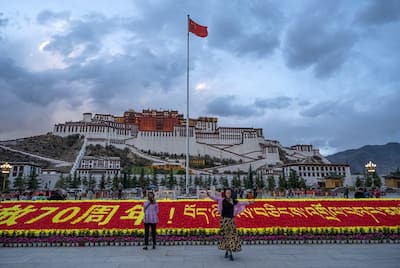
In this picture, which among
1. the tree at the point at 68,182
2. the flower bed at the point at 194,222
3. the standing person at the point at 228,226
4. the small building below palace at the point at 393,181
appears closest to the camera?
the standing person at the point at 228,226

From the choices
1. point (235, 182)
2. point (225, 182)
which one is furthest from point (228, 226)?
point (235, 182)

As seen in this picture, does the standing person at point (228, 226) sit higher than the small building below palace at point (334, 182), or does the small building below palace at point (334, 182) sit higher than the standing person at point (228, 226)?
the small building below palace at point (334, 182)

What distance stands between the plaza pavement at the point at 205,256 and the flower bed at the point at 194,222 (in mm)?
427

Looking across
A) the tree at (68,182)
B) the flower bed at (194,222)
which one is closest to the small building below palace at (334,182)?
the tree at (68,182)

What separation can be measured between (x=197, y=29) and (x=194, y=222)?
1499 cm

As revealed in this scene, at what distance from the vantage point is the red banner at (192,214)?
8.18m

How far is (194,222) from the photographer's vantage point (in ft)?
27.3

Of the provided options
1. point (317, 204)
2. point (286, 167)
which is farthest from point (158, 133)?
point (317, 204)

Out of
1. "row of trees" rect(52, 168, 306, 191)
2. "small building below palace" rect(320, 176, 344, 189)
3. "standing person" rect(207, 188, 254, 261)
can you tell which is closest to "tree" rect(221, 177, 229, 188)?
"row of trees" rect(52, 168, 306, 191)

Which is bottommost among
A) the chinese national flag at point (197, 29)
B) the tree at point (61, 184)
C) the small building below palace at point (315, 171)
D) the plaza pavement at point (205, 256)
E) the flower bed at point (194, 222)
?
the plaza pavement at point (205, 256)

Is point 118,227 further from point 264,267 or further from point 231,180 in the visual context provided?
point 231,180

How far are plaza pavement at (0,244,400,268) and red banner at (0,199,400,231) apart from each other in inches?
41.1

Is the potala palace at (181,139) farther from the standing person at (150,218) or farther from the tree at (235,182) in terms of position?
the standing person at (150,218)

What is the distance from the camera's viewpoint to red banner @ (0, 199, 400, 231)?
8.18 meters
